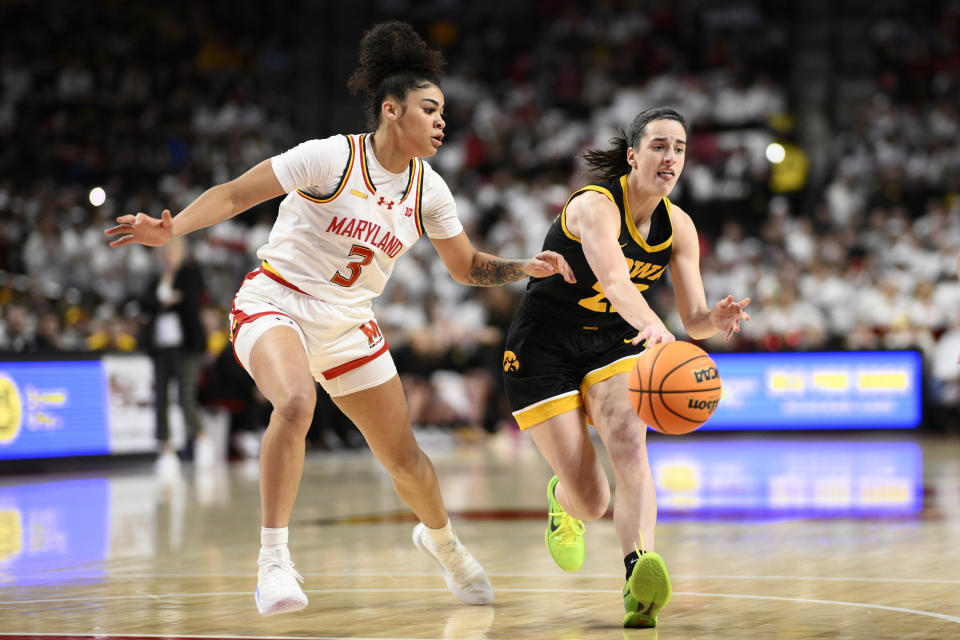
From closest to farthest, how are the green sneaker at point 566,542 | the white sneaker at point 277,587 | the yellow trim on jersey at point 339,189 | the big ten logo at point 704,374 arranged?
the white sneaker at point 277,587 → the big ten logo at point 704,374 → the yellow trim on jersey at point 339,189 → the green sneaker at point 566,542

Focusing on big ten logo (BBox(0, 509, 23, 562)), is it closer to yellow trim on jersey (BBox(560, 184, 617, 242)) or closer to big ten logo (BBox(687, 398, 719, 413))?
yellow trim on jersey (BBox(560, 184, 617, 242))

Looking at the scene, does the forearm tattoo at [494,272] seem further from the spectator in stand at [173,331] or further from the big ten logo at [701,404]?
the spectator in stand at [173,331]

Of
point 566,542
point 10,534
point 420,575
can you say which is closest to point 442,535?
point 566,542

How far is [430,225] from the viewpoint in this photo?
5.39 metres

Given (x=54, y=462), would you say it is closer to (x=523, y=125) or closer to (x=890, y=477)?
(x=890, y=477)

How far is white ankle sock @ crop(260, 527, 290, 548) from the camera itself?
4673mm

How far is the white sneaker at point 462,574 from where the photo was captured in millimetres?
5184

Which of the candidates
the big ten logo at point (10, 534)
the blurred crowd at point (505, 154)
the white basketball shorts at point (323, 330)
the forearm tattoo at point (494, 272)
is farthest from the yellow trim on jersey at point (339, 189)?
the blurred crowd at point (505, 154)

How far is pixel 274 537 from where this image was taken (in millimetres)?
4691

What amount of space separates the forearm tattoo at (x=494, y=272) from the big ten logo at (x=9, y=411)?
733 cm

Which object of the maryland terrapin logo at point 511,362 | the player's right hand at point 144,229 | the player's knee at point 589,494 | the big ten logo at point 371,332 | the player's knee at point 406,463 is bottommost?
the player's knee at point 589,494

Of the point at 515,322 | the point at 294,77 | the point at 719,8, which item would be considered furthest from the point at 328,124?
the point at 515,322

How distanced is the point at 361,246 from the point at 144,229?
2.88ft

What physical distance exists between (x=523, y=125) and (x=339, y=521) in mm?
14263
